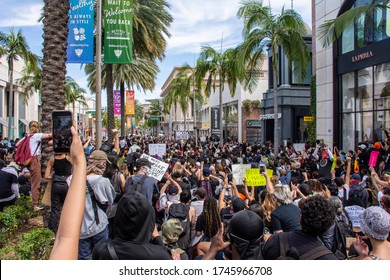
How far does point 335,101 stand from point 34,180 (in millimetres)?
17047

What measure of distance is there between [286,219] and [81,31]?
29.5 ft

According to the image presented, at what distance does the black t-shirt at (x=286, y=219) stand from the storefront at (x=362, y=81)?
13.6 meters

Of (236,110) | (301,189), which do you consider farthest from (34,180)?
(236,110)

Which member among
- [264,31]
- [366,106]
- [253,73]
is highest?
[264,31]

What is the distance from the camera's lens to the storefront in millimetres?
17062

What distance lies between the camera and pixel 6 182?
7.09m

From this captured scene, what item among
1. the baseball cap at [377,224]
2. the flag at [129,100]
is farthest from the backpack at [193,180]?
the flag at [129,100]

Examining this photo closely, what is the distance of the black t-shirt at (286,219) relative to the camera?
4336 mm

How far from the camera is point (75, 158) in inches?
75.6

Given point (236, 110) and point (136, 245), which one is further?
point (236, 110)

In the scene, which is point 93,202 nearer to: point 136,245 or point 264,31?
point 136,245

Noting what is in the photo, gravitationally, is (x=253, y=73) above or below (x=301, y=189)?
above

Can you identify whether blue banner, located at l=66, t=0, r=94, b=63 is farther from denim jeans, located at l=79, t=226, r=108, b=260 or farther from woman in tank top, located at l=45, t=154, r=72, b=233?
denim jeans, located at l=79, t=226, r=108, b=260

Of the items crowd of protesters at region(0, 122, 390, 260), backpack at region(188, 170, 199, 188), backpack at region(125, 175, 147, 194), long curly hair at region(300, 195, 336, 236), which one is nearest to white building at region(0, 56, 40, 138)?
backpack at region(188, 170, 199, 188)
